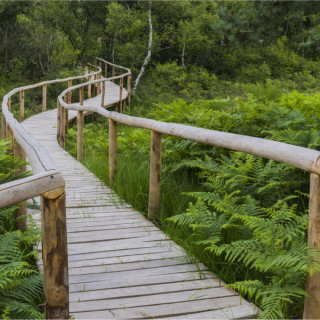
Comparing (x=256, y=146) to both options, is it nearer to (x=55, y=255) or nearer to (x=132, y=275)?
(x=132, y=275)

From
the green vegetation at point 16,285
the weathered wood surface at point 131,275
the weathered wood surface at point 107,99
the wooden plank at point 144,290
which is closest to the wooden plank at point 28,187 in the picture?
the green vegetation at point 16,285

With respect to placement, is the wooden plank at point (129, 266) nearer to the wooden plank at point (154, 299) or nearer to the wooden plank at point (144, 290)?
the wooden plank at point (144, 290)

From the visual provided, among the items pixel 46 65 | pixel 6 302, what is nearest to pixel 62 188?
pixel 6 302

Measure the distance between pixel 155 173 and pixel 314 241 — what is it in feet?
7.28

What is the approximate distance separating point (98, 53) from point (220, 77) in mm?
8102

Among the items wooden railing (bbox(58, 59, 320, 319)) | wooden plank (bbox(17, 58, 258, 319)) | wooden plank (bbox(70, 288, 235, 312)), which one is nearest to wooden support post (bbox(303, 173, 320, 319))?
wooden railing (bbox(58, 59, 320, 319))

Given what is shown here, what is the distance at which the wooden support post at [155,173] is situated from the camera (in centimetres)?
426

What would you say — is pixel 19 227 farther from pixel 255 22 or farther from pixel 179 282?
pixel 255 22

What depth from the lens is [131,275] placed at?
312 cm

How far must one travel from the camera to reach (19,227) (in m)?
3.87

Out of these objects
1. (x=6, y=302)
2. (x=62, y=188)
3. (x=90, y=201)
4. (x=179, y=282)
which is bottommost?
(x=90, y=201)

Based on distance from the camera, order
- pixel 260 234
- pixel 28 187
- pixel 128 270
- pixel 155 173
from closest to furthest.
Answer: pixel 28 187 < pixel 260 234 < pixel 128 270 < pixel 155 173

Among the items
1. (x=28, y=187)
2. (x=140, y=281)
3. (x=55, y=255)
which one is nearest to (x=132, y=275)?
(x=140, y=281)

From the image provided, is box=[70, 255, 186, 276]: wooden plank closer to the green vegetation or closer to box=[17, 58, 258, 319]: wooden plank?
box=[17, 58, 258, 319]: wooden plank
